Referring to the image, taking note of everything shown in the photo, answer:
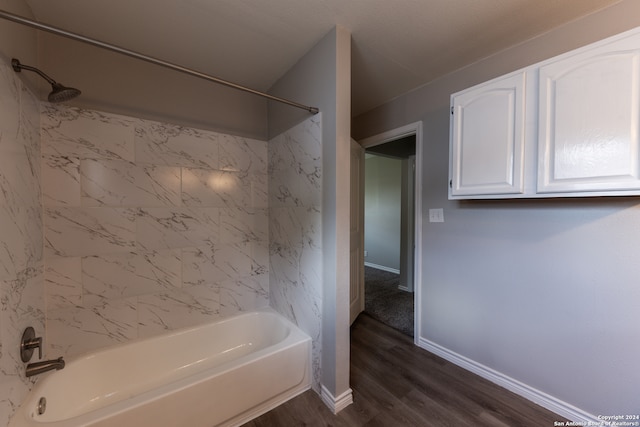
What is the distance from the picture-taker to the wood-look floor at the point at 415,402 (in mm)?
1440

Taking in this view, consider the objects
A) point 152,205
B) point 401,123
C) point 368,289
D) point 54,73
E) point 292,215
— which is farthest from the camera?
point 368,289

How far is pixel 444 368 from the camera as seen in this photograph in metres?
1.91

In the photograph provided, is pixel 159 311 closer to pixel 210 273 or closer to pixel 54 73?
pixel 210 273

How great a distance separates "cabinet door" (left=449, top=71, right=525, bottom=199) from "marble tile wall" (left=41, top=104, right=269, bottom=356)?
1.67 metres

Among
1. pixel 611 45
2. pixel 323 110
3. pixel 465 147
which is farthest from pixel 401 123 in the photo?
pixel 611 45

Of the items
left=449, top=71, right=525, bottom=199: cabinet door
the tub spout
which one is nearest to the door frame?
left=449, top=71, right=525, bottom=199: cabinet door

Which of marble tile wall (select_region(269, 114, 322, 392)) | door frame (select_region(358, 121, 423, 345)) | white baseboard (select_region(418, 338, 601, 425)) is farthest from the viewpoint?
door frame (select_region(358, 121, 423, 345))

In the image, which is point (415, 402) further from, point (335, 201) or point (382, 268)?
point (382, 268)

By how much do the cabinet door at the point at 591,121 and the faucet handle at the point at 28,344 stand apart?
2.80 meters

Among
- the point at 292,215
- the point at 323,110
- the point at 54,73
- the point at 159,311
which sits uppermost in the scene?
the point at 54,73

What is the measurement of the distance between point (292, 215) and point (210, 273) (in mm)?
882

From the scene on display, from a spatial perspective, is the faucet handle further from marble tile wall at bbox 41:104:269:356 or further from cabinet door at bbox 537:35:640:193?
cabinet door at bbox 537:35:640:193

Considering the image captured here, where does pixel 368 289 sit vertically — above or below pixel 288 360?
below

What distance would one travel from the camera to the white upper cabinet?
110 centimetres
